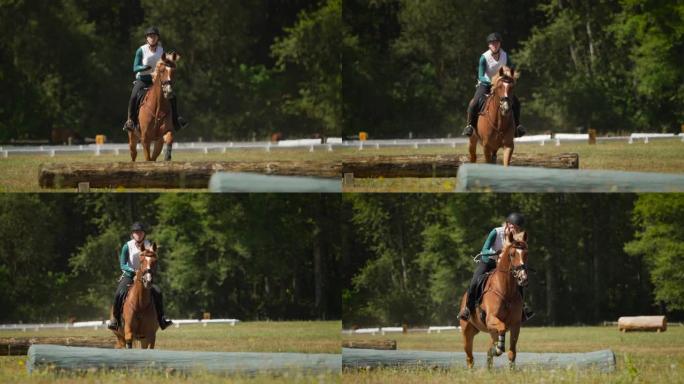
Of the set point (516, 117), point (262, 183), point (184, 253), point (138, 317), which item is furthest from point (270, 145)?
point (516, 117)

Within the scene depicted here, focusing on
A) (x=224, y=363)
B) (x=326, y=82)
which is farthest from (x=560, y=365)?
(x=326, y=82)

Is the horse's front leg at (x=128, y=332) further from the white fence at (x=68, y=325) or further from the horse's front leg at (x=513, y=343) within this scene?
the horse's front leg at (x=513, y=343)

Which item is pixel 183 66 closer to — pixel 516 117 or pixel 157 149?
pixel 157 149

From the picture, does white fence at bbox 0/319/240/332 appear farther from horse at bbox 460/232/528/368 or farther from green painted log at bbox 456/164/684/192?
horse at bbox 460/232/528/368

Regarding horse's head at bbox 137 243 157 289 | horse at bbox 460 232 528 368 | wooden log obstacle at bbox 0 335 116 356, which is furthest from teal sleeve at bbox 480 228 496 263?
wooden log obstacle at bbox 0 335 116 356

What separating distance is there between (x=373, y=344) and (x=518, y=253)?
5.65 metres

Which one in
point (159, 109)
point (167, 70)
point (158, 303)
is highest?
point (167, 70)

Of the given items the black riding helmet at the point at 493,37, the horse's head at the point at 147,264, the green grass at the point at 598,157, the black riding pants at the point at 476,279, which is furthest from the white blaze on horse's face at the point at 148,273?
the black riding helmet at the point at 493,37

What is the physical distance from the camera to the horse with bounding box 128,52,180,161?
21.6 meters

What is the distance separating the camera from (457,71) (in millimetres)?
24453

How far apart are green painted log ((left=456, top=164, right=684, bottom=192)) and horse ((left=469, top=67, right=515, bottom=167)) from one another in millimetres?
204

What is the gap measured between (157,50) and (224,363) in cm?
420

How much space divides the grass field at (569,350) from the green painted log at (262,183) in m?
2.67

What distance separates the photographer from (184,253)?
90.9 feet
